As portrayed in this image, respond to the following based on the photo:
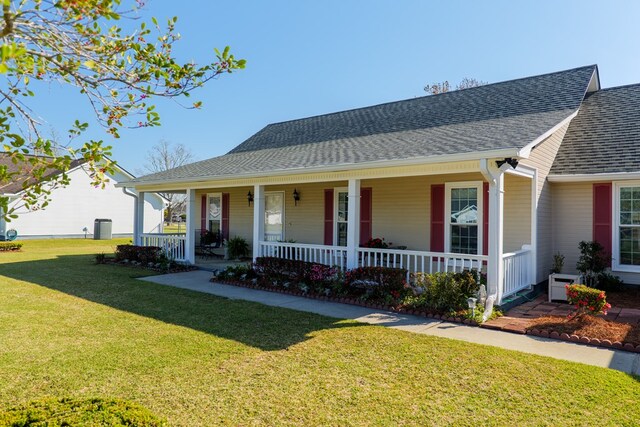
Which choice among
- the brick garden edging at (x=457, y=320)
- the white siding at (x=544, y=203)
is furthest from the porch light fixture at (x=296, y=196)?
the white siding at (x=544, y=203)

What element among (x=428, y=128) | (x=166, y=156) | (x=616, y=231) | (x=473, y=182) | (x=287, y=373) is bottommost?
(x=287, y=373)

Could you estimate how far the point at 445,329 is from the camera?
6.28m

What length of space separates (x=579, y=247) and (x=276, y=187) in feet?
28.9

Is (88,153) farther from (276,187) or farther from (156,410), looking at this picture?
(276,187)

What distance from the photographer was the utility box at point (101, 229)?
84.5ft

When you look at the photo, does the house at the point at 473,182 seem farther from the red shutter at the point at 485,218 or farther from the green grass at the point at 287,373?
the green grass at the point at 287,373

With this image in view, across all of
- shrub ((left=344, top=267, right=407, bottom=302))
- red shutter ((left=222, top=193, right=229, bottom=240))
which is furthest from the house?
red shutter ((left=222, top=193, right=229, bottom=240))

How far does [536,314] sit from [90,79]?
23.9ft

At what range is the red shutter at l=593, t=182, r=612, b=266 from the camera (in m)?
9.17

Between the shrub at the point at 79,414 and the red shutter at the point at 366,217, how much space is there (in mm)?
9339

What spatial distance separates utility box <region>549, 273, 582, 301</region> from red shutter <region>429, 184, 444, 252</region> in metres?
2.51

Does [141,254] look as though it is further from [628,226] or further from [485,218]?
[628,226]

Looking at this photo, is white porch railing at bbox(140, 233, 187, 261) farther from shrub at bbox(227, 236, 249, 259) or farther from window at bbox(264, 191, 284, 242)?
window at bbox(264, 191, 284, 242)

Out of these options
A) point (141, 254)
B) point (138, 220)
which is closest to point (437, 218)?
point (141, 254)
